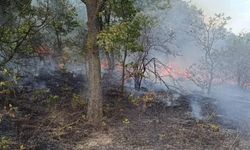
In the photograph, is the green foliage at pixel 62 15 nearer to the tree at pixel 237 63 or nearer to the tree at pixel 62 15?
the tree at pixel 62 15

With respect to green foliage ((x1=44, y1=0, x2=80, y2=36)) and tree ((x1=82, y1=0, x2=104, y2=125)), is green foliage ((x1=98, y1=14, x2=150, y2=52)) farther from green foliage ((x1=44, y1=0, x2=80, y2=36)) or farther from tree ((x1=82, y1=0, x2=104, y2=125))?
green foliage ((x1=44, y1=0, x2=80, y2=36))

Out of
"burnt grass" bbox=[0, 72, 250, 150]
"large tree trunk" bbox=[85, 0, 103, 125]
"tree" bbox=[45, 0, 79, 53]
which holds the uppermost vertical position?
"tree" bbox=[45, 0, 79, 53]

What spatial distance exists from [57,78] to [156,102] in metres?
6.83

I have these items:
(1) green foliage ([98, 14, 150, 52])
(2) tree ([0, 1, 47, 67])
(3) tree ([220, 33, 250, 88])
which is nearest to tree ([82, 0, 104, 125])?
(1) green foliage ([98, 14, 150, 52])

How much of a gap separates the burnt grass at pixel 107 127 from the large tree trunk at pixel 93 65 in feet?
1.48

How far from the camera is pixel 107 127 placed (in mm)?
14914

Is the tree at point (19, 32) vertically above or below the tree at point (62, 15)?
below

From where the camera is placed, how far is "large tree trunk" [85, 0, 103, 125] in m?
14.8

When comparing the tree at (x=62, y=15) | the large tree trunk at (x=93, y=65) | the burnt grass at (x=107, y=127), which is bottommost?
the burnt grass at (x=107, y=127)

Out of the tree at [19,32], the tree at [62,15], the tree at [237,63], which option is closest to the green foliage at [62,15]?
the tree at [62,15]

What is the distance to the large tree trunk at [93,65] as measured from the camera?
1477cm

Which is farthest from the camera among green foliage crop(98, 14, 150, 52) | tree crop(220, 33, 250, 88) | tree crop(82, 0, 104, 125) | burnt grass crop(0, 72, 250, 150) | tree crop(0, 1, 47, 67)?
tree crop(220, 33, 250, 88)

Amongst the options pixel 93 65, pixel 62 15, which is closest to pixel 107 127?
pixel 93 65

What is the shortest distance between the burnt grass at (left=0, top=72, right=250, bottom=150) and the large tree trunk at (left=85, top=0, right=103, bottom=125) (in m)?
0.45
